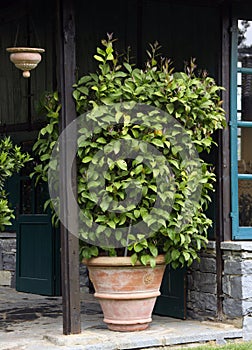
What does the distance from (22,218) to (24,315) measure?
70.6 inches

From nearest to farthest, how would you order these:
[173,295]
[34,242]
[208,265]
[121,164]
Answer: [121,164]
[208,265]
[173,295]
[34,242]

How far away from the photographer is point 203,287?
6.04m

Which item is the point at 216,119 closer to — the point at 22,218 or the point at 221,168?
the point at 221,168

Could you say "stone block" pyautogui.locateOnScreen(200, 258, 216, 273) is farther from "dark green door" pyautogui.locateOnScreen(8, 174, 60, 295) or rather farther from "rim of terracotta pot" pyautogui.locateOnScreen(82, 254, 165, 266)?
"dark green door" pyautogui.locateOnScreen(8, 174, 60, 295)

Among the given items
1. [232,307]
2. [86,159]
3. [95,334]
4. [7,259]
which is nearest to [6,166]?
[86,159]

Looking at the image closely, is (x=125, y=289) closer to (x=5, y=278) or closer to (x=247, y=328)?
(x=247, y=328)

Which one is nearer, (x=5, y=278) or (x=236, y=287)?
(x=236, y=287)

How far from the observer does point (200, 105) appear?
5.61 m

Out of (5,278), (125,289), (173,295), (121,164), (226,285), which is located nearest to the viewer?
(121,164)

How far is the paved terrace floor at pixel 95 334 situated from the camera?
5176 millimetres

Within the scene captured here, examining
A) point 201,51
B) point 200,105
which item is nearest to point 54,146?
point 200,105

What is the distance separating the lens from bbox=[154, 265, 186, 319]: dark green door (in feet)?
20.3

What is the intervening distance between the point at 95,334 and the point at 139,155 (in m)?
1.32

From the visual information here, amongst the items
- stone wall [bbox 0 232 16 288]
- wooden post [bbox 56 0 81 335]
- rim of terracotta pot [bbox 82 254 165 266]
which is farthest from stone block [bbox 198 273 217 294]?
stone wall [bbox 0 232 16 288]
